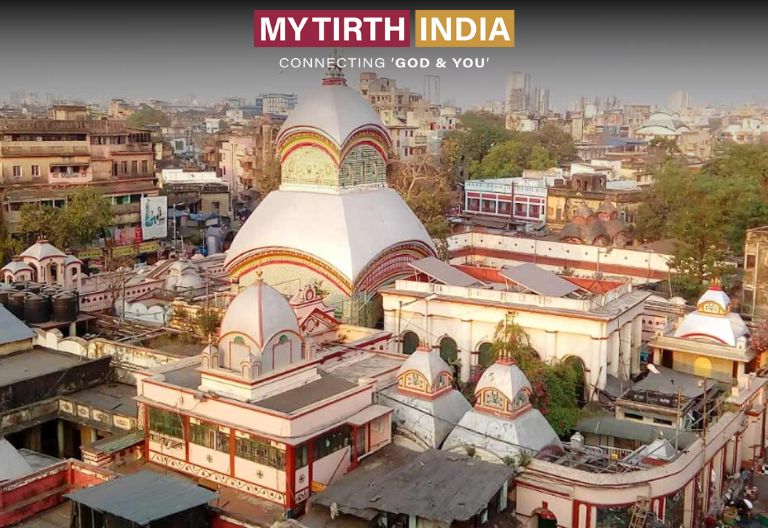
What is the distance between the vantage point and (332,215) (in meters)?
21.7

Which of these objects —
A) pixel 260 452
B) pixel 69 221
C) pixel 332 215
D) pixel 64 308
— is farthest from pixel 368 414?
pixel 69 221

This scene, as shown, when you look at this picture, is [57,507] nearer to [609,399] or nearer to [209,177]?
[609,399]

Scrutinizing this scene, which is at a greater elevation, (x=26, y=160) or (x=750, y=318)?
(x=26, y=160)

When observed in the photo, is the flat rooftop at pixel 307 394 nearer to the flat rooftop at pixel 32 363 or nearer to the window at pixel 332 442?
the window at pixel 332 442

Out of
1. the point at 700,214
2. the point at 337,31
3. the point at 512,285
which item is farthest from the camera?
the point at 700,214

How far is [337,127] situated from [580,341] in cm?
785

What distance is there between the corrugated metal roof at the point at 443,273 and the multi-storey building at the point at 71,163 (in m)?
19.2

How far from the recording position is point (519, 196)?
45312 mm

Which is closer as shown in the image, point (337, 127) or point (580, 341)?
point (580, 341)

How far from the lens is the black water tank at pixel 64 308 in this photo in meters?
22.2

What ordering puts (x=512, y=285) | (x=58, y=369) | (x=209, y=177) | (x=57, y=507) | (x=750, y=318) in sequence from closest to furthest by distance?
1. (x=57, y=507)
2. (x=58, y=369)
3. (x=512, y=285)
4. (x=750, y=318)
5. (x=209, y=177)

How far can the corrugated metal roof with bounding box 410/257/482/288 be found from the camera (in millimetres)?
21016

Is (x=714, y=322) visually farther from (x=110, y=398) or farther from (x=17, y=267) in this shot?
(x=17, y=267)

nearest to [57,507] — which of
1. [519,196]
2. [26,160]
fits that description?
[26,160]
